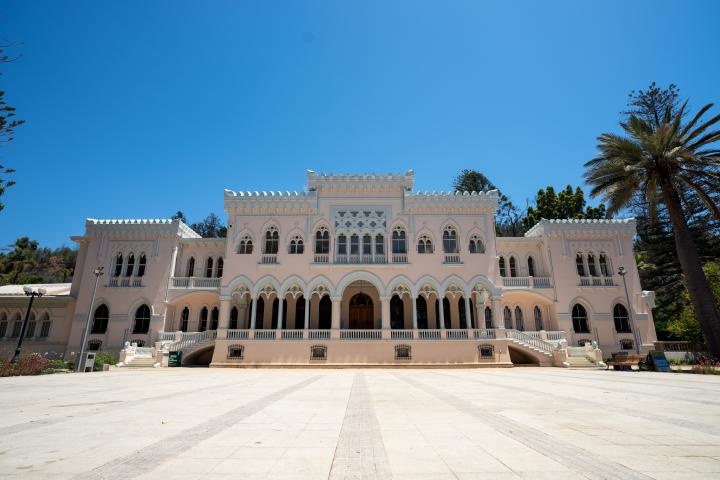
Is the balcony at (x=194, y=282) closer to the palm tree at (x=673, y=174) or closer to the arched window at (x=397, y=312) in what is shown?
the arched window at (x=397, y=312)

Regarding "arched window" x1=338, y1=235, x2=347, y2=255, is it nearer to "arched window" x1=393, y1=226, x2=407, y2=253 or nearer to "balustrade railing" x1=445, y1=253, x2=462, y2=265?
"arched window" x1=393, y1=226, x2=407, y2=253

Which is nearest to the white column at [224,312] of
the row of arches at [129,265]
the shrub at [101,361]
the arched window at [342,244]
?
the shrub at [101,361]

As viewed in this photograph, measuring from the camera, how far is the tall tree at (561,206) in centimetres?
3894

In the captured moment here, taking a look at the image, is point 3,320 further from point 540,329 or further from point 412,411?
point 540,329

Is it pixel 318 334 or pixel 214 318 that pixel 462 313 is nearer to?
pixel 318 334

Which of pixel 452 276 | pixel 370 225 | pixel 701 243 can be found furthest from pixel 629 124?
pixel 701 243

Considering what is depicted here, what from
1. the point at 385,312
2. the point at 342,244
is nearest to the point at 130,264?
the point at 342,244

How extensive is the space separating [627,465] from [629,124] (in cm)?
2586

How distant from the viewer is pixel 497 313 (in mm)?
26094

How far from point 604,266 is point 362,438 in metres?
30.9

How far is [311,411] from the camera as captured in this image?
7.24 meters

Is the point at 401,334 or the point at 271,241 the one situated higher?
the point at 271,241

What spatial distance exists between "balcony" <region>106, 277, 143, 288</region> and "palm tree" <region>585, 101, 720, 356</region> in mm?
33559

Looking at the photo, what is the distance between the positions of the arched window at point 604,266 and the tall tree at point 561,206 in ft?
34.7
